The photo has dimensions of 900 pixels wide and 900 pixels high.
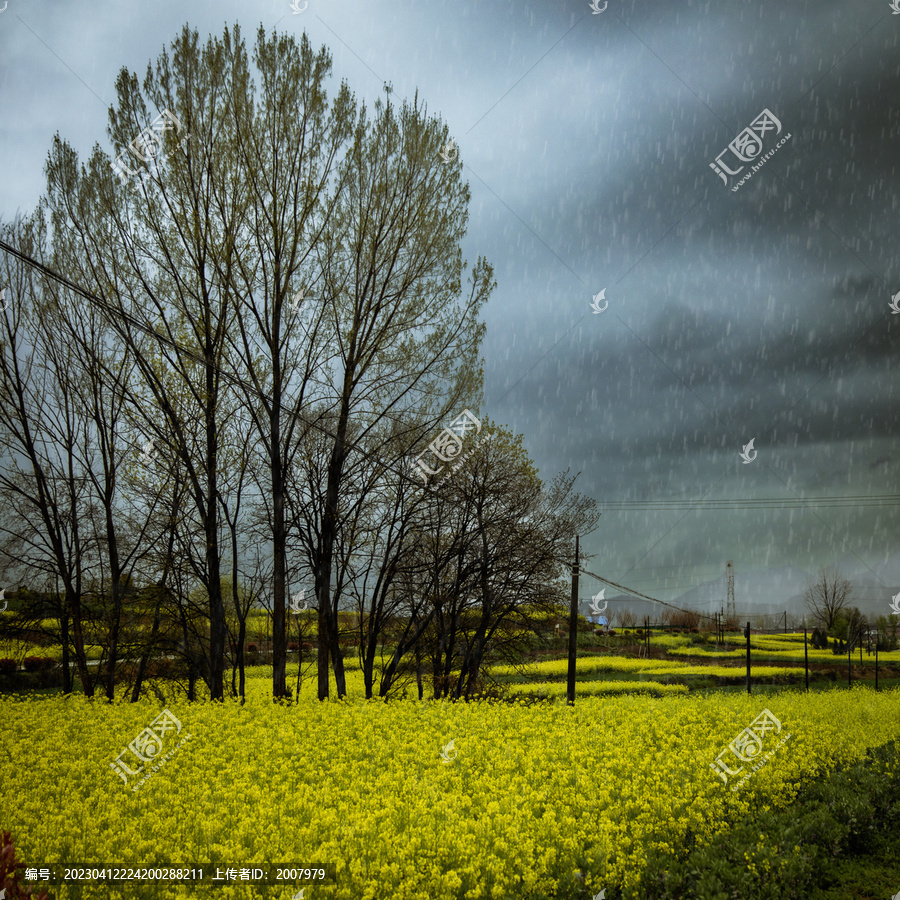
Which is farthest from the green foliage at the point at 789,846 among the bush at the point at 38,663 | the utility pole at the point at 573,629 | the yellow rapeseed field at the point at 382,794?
A: the bush at the point at 38,663

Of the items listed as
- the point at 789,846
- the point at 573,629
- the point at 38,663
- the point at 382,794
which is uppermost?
the point at 573,629

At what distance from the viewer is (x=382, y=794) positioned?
285 inches

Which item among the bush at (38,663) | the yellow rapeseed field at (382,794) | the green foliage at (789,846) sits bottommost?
the bush at (38,663)

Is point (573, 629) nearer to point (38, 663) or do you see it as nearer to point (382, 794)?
point (382, 794)

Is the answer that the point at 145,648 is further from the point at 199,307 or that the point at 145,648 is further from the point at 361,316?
the point at 361,316

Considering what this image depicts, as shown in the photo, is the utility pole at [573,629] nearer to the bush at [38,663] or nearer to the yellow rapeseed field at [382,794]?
the yellow rapeseed field at [382,794]

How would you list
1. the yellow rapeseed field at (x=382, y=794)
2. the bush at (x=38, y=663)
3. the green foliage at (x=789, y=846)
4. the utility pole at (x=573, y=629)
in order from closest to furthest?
the yellow rapeseed field at (x=382, y=794), the green foliage at (x=789, y=846), the utility pole at (x=573, y=629), the bush at (x=38, y=663)

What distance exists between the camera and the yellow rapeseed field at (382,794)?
562 centimetres

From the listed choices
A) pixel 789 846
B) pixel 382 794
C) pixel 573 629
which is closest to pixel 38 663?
pixel 573 629

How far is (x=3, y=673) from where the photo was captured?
2598 cm

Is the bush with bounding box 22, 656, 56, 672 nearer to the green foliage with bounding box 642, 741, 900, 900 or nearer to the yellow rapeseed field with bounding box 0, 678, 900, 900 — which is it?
the yellow rapeseed field with bounding box 0, 678, 900, 900

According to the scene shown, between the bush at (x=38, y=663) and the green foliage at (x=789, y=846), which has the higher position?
the green foliage at (x=789, y=846)

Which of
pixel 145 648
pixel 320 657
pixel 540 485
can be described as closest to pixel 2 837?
pixel 320 657

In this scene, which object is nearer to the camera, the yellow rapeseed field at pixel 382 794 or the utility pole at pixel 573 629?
the yellow rapeseed field at pixel 382 794
